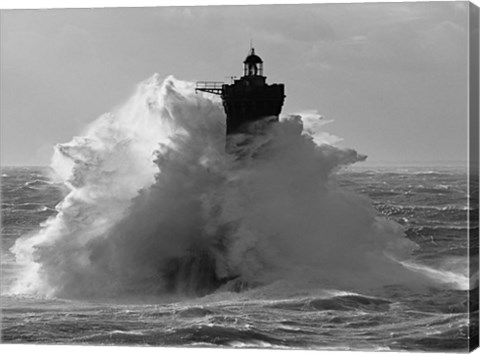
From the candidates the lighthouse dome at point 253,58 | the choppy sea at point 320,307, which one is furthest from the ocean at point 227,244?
the lighthouse dome at point 253,58

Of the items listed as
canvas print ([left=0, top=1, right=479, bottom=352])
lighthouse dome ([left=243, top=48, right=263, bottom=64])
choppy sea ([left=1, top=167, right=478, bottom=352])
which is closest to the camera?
choppy sea ([left=1, top=167, right=478, bottom=352])

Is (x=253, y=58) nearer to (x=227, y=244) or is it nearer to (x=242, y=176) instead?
(x=242, y=176)

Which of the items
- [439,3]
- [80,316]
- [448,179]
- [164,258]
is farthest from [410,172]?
[80,316]

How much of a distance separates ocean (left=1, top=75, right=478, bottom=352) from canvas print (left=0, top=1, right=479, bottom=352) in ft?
0.07

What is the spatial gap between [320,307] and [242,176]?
1.58 metres

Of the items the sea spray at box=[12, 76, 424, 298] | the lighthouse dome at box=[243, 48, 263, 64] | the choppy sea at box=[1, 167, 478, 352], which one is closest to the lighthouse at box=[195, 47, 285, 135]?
the lighthouse dome at box=[243, 48, 263, 64]

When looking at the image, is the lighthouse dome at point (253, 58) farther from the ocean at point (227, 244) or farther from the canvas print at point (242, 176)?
the ocean at point (227, 244)

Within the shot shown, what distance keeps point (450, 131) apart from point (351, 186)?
122 centimetres

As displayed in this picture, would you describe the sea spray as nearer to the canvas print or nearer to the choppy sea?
the canvas print

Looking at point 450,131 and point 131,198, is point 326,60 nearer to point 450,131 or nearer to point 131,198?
point 450,131

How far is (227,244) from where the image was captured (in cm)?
1511

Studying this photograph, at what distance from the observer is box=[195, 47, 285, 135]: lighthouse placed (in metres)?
14.9

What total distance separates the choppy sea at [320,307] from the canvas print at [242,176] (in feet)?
0.07

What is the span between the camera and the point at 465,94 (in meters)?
14.0
